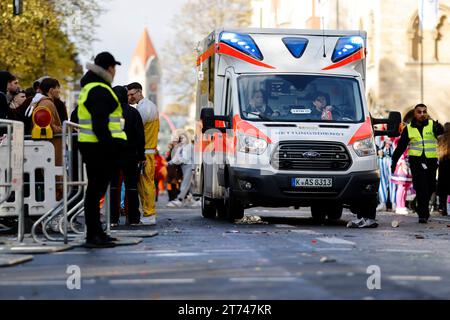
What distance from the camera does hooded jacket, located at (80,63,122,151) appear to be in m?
13.0

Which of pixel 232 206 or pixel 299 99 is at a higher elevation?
pixel 299 99

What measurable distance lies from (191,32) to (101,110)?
62.7m

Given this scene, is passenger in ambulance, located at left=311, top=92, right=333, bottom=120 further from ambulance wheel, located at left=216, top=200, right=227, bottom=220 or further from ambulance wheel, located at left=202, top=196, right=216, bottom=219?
ambulance wheel, located at left=202, top=196, right=216, bottom=219

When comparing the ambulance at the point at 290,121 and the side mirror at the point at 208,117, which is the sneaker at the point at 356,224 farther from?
the side mirror at the point at 208,117

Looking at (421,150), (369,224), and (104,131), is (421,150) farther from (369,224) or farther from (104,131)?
(104,131)

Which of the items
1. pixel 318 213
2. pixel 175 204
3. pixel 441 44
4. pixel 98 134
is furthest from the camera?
pixel 441 44

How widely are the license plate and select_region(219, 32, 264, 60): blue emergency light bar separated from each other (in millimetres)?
2260

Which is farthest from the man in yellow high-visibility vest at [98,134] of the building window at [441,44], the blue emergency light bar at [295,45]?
the building window at [441,44]

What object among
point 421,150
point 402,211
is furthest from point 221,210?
point 402,211

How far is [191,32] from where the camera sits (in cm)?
7525

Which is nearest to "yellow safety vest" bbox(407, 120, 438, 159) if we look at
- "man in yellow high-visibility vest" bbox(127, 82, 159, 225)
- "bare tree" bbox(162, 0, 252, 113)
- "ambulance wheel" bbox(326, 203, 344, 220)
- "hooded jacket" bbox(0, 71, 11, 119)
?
"ambulance wheel" bbox(326, 203, 344, 220)

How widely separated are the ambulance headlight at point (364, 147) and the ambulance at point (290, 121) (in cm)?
1
